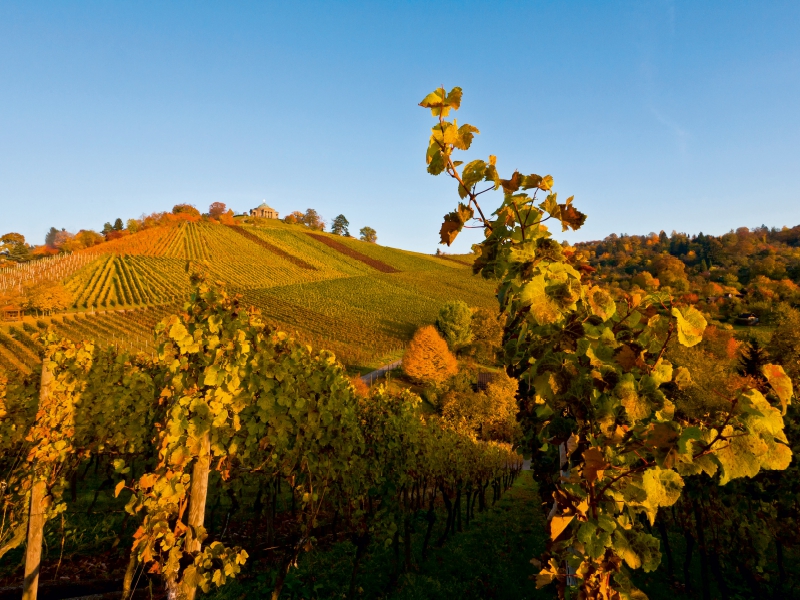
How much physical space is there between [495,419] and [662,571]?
927 inches

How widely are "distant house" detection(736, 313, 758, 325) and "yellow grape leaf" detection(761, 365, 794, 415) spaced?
286ft

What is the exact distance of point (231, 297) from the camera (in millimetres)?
5012

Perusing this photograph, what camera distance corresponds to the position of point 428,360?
41469 mm

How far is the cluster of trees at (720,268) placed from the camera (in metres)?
71.1

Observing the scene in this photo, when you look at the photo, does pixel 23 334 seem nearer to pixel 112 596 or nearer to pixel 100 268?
pixel 100 268

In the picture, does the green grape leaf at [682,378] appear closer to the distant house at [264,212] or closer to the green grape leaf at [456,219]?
the green grape leaf at [456,219]

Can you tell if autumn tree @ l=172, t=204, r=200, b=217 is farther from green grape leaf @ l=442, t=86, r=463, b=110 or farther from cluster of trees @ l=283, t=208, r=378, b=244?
green grape leaf @ l=442, t=86, r=463, b=110

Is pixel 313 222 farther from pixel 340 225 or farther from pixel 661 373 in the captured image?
pixel 661 373

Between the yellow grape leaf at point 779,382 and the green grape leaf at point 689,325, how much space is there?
0.87ft

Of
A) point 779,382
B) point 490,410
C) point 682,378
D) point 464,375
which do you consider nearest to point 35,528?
point 682,378

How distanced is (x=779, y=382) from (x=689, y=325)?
38 cm

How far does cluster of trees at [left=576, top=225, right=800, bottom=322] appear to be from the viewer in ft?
233

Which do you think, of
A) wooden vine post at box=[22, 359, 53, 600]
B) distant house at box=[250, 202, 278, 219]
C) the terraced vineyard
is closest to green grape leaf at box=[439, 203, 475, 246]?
wooden vine post at box=[22, 359, 53, 600]

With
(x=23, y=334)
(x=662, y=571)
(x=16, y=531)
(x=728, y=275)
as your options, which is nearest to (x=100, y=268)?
(x=23, y=334)
